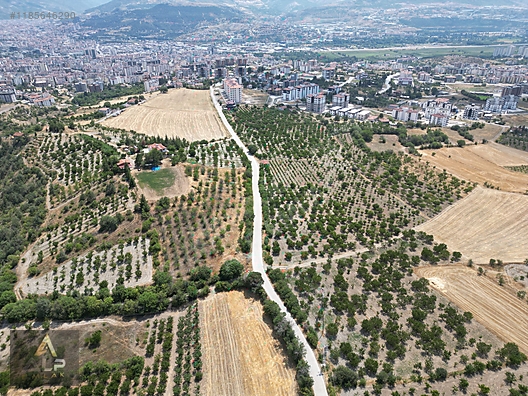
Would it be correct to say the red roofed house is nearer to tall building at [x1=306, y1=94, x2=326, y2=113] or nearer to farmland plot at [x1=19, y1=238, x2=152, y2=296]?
farmland plot at [x1=19, y1=238, x2=152, y2=296]

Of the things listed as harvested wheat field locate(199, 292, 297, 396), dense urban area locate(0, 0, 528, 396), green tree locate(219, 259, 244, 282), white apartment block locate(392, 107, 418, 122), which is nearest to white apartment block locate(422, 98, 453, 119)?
dense urban area locate(0, 0, 528, 396)

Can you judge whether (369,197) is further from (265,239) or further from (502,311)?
(502,311)

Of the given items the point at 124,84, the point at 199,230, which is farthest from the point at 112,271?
the point at 124,84

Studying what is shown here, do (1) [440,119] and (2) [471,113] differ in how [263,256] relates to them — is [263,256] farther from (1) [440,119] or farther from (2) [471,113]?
(2) [471,113]

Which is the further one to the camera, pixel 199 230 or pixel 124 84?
pixel 124 84

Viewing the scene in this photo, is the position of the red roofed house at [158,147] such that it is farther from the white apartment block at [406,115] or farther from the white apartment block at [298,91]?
the white apartment block at [406,115]

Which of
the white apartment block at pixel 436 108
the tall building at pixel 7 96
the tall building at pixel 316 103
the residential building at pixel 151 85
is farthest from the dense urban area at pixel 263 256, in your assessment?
the residential building at pixel 151 85
